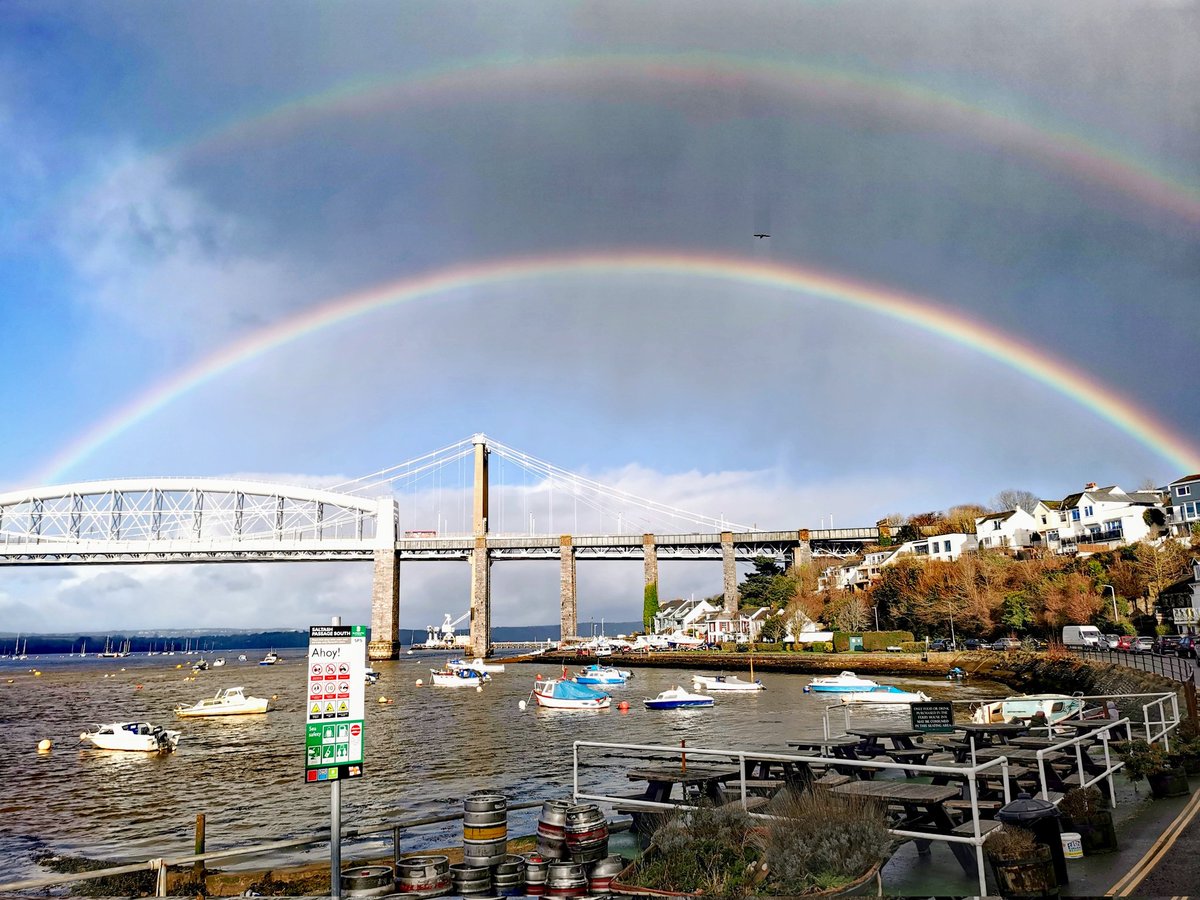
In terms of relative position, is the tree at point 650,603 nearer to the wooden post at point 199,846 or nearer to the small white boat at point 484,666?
the small white boat at point 484,666

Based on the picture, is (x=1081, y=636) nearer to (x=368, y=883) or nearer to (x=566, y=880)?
(x=566, y=880)

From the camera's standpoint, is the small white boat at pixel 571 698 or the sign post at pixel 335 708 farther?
the small white boat at pixel 571 698

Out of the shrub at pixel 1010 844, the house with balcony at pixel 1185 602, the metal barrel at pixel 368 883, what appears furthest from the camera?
the house with balcony at pixel 1185 602

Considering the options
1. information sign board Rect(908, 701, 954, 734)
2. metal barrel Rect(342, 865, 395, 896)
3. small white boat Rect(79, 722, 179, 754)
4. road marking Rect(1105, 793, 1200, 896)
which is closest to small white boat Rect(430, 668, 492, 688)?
small white boat Rect(79, 722, 179, 754)

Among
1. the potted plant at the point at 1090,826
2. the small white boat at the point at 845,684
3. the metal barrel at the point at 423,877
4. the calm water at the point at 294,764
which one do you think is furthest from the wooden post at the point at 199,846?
the small white boat at the point at 845,684

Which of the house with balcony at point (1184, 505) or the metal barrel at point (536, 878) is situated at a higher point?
the house with balcony at point (1184, 505)

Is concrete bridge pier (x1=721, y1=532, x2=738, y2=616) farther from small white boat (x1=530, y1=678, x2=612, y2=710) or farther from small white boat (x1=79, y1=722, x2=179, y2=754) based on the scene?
small white boat (x1=79, y1=722, x2=179, y2=754)

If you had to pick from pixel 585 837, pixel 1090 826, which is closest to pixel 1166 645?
pixel 1090 826
